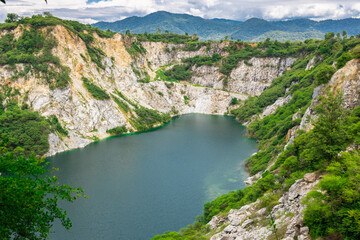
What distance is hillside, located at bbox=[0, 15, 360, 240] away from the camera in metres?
21.2

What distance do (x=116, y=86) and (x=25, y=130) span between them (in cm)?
4012

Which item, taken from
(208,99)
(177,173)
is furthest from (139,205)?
(208,99)

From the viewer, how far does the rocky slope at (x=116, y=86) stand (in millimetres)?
74438

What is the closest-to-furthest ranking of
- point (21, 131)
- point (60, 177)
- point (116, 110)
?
point (60, 177) < point (21, 131) < point (116, 110)

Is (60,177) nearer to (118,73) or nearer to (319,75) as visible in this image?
(319,75)

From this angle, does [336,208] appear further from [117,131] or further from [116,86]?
[116,86]

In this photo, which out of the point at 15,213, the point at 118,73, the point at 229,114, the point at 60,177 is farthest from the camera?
the point at 229,114

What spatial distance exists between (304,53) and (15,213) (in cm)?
11602

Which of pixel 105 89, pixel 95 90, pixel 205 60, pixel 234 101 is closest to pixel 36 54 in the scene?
pixel 95 90

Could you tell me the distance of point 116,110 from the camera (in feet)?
287

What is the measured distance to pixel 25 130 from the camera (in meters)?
64.4

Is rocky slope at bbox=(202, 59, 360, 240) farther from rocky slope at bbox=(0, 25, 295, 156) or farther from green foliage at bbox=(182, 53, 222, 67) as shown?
green foliage at bbox=(182, 53, 222, 67)

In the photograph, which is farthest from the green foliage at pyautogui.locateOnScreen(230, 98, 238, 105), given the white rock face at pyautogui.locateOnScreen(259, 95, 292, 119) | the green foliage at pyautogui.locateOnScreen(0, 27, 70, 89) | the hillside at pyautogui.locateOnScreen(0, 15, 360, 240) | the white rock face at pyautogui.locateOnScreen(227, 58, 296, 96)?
the green foliage at pyautogui.locateOnScreen(0, 27, 70, 89)

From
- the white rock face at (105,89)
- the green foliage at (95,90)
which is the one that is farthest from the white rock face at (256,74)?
the green foliage at (95,90)
